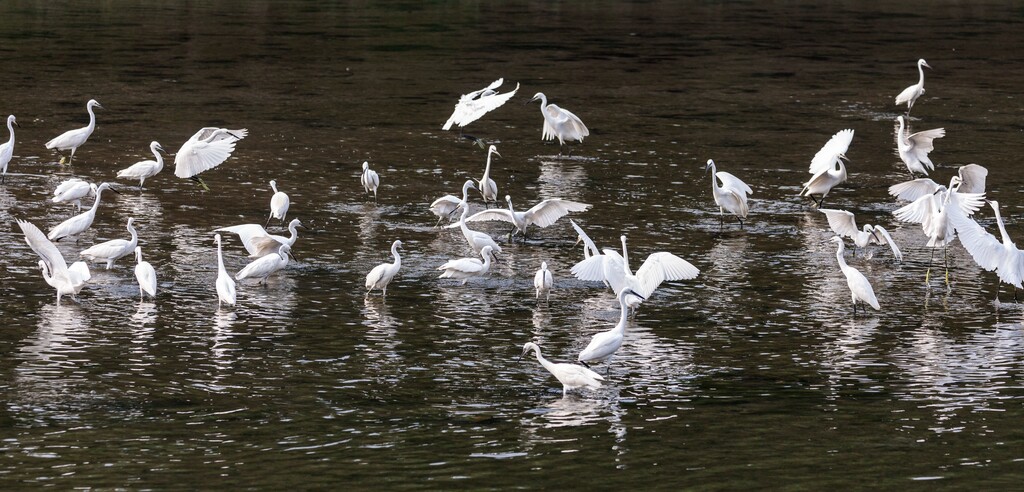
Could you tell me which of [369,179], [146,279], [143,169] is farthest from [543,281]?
[143,169]

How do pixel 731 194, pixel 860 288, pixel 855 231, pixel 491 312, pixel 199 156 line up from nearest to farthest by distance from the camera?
pixel 860 288
pixel 491 312
pixel 855 231
pixel 731 194
pixel 199 156

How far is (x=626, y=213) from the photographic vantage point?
18.8 meters

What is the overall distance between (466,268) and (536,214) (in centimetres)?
258

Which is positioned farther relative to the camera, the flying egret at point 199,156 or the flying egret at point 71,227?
the flying egret at point 199,156

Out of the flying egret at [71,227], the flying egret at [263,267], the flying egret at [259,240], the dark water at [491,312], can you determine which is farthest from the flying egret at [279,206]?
the flying egret at [263,267]

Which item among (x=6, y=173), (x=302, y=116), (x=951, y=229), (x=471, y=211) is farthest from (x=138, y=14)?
(x=951, y=229)

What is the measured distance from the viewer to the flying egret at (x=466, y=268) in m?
14.7

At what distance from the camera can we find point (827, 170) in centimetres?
1889

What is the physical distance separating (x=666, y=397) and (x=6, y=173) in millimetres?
12937

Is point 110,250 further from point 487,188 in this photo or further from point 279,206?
point 487,188

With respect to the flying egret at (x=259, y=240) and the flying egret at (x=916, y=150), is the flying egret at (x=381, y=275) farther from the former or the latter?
the flying egret at (x=916, y=150)

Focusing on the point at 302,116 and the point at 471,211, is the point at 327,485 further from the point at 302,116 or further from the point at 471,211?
the point at 302,116

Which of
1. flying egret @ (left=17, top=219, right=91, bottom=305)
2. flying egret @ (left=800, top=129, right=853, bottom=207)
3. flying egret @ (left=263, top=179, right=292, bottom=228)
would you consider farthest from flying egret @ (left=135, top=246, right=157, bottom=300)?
flying egret @ (left=800, top=129, right=853, bottom=207)

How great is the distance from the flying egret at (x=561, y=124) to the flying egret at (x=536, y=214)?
5.55 metres
